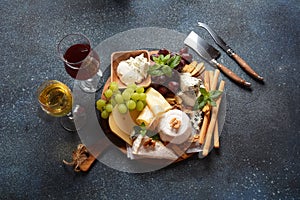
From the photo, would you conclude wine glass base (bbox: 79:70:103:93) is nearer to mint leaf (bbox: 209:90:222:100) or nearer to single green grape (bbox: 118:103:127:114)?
single green grape (bbox: 118:103:127:114)

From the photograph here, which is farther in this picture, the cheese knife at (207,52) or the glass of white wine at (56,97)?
the cheese knife at (207,52)

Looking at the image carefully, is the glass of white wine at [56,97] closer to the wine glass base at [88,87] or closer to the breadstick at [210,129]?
the wine glass base at [88,87]

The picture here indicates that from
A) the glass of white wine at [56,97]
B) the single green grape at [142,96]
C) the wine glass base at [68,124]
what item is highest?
the single green grape at [142,96]

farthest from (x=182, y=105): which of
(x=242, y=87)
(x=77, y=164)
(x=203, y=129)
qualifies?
(x=77, y=164)

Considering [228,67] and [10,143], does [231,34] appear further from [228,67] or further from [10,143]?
[10,143]

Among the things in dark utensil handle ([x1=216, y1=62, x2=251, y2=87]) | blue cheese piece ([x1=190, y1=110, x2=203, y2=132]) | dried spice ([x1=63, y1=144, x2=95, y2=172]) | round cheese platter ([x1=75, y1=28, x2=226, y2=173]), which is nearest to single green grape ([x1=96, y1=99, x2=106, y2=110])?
round cheese platter ([x1=75, y1=28, x2=226, y2=173])

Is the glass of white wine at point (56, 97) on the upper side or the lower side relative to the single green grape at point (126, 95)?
lower

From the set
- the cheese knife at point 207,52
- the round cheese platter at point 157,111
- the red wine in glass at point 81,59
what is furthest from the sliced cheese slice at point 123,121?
the cheese knife at point 207,52
